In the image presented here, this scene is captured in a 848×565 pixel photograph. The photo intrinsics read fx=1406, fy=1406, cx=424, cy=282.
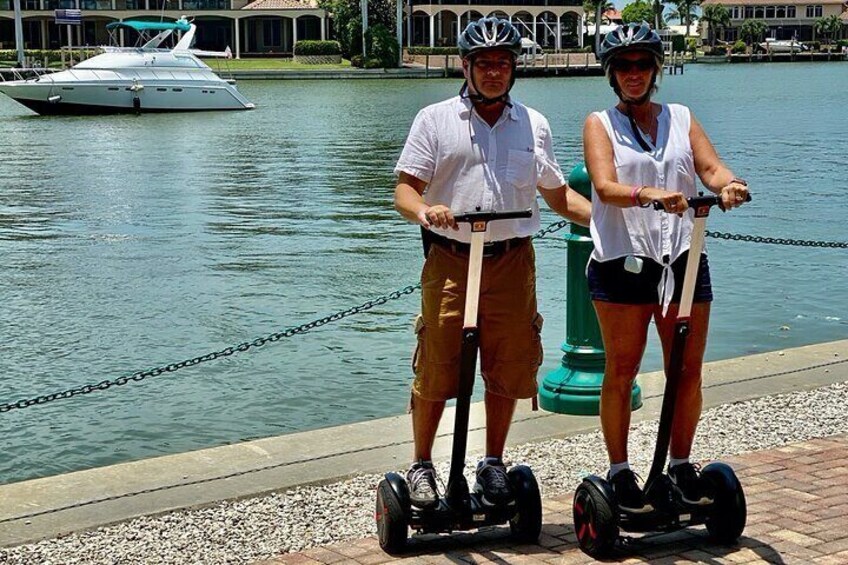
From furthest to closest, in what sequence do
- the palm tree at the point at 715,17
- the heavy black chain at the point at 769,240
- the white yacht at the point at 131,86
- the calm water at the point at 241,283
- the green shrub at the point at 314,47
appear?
the palm tree at the point at 715,17
the green shrub at the point at 314,47
the white yacht at the point at 131,86
the calm water at the point at 241,283
the heavy black chain at the point at 769,240

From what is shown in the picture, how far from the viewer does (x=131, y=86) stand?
2363 inches

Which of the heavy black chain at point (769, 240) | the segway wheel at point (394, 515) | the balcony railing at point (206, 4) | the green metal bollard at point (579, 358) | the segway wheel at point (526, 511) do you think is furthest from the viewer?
the balcony railing at point (206, 4)

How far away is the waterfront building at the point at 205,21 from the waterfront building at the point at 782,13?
286ft

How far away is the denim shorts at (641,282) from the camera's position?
17.2 ft

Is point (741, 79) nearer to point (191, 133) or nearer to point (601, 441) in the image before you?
point (191, 133)

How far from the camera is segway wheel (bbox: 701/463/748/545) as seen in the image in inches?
208

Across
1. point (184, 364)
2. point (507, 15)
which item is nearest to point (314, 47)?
point (507, 15)

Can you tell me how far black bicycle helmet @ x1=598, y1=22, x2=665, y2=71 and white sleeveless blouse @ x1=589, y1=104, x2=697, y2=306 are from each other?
0.25 m

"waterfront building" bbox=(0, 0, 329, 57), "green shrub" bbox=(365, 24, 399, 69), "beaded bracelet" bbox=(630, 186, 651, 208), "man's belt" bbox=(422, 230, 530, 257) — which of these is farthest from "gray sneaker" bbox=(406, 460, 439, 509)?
"waterfront building" bbox=(0, 0, 329, 57)

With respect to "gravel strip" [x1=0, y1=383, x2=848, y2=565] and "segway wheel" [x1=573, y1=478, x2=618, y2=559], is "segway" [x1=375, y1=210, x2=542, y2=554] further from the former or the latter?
"gravel strip" [x1=0, y1=383, x2=848, y2=565]

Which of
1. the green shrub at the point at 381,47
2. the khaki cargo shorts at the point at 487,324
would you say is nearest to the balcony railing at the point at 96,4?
the green shrub at the point at 381,47

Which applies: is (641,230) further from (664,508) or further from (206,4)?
(206,4)

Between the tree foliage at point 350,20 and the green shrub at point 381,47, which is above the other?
the tree foliage at point 350,20

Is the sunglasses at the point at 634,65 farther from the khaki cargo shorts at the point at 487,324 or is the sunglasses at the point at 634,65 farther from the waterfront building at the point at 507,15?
the waterfront building at the point at 507,15
